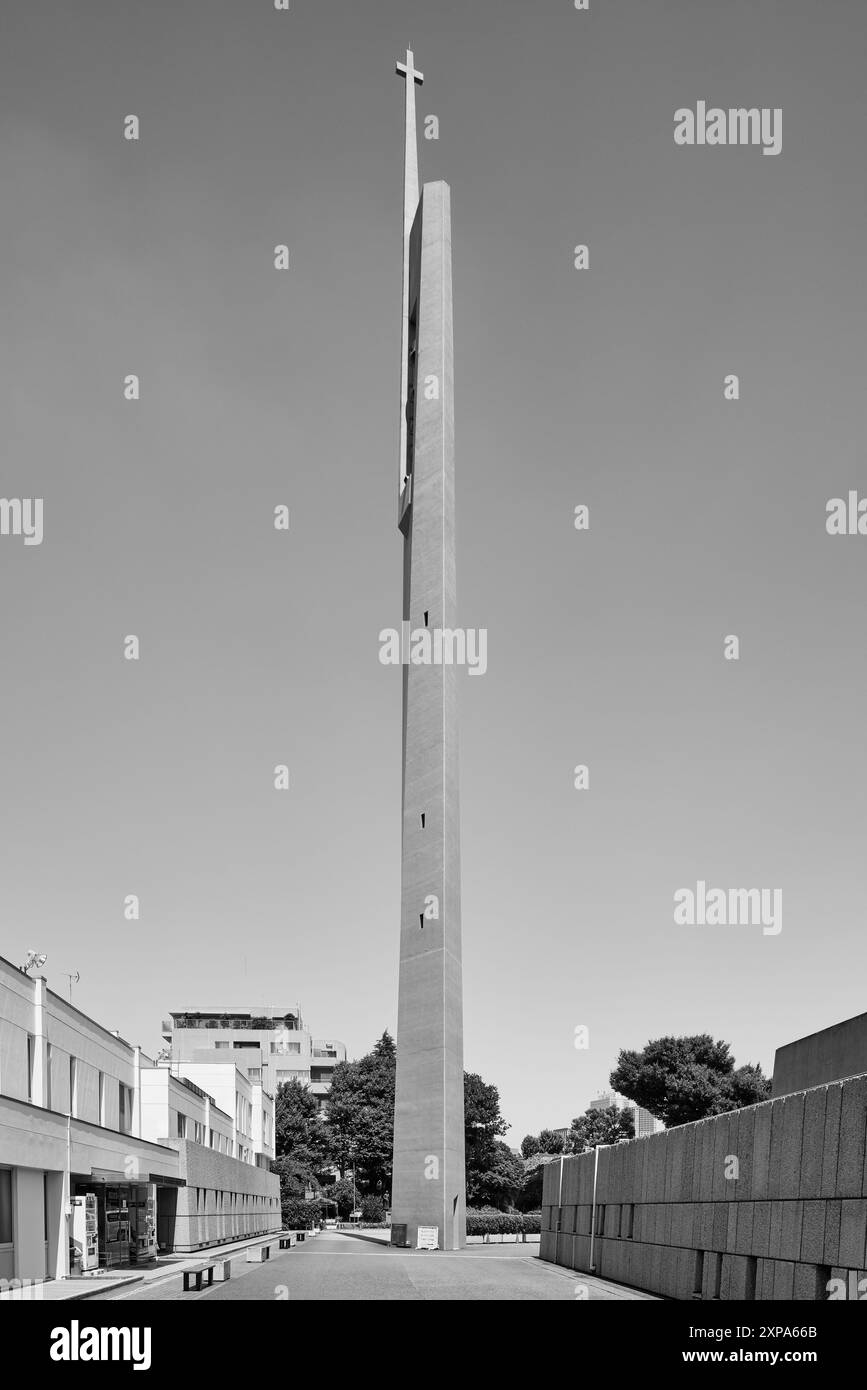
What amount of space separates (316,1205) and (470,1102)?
15472 mm

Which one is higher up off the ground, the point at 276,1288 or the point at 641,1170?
the point at 641,1170

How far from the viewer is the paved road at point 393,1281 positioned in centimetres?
2391

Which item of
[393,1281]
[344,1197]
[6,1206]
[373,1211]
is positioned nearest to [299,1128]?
[344,1197]

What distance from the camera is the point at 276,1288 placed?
1004 inches

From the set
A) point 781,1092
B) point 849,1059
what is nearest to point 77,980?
point 781,1092

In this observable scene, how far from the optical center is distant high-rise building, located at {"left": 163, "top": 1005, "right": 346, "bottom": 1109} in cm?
15175

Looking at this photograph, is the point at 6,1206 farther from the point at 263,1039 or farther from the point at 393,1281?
the point at 263,1039

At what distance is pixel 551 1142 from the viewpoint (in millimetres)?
148375

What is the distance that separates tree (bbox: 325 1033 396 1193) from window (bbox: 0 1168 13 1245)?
266 feet

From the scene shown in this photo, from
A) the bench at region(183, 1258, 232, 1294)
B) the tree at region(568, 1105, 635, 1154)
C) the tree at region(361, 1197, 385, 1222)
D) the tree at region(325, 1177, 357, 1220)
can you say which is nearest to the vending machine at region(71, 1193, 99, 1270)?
the bench at region(183, 1258, 232, 1294)

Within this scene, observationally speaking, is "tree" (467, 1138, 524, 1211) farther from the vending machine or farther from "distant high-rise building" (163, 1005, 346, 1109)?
the vending machine

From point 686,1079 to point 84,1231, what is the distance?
2981 inches

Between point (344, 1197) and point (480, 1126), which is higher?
point (480, 1126)
